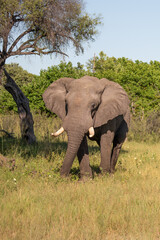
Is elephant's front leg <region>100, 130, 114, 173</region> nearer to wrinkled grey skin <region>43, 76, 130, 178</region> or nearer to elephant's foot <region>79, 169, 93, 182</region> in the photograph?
wrinkled grey skin <region>43, 76, 130, 178</region>

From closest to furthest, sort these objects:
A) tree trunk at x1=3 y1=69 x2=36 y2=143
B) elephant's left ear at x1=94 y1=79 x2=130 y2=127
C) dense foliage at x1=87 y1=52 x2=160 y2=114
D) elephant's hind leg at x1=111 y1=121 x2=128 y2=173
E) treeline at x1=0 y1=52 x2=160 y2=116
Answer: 1. elephant's left ear at x1=94 y1=79 x2=130 y2=127
2. elephant's hind leg at x1=111 y1=121 x2=128 y2=173
3. tree trunk at x1=3 y1=69 x2=36 y2=143
4. treeline at x1=0 y1=52 x2=160 y2=116
5. dense foliage at x1=87 y1=52 x2=160 y2=114

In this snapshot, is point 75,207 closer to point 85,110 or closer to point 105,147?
point 85,110

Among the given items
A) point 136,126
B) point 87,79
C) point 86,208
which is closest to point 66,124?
point 87,79

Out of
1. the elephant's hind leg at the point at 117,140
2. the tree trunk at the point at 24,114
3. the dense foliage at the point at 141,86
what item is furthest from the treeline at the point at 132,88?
the elephant's hind leg at the point at 117,140

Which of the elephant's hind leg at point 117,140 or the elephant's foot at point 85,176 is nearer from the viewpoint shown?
the elephant's foot at point 85,176

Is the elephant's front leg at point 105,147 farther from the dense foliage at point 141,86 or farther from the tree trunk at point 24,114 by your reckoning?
the dense foliage at point 141,86

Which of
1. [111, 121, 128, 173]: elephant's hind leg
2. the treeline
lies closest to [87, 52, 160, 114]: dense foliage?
the treeline

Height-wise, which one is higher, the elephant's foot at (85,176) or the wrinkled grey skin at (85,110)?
the wrinkled grey skin at (85,110)

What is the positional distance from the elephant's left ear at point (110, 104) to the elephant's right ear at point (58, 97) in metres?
0.78

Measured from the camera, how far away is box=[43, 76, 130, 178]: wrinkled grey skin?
20.3 feet

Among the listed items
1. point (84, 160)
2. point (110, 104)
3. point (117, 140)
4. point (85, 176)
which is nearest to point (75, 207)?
point (85, 176)

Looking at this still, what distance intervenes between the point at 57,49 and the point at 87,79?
4.23m

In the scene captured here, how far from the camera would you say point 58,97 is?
7082 mm

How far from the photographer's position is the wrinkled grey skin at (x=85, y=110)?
6180 millimetres
